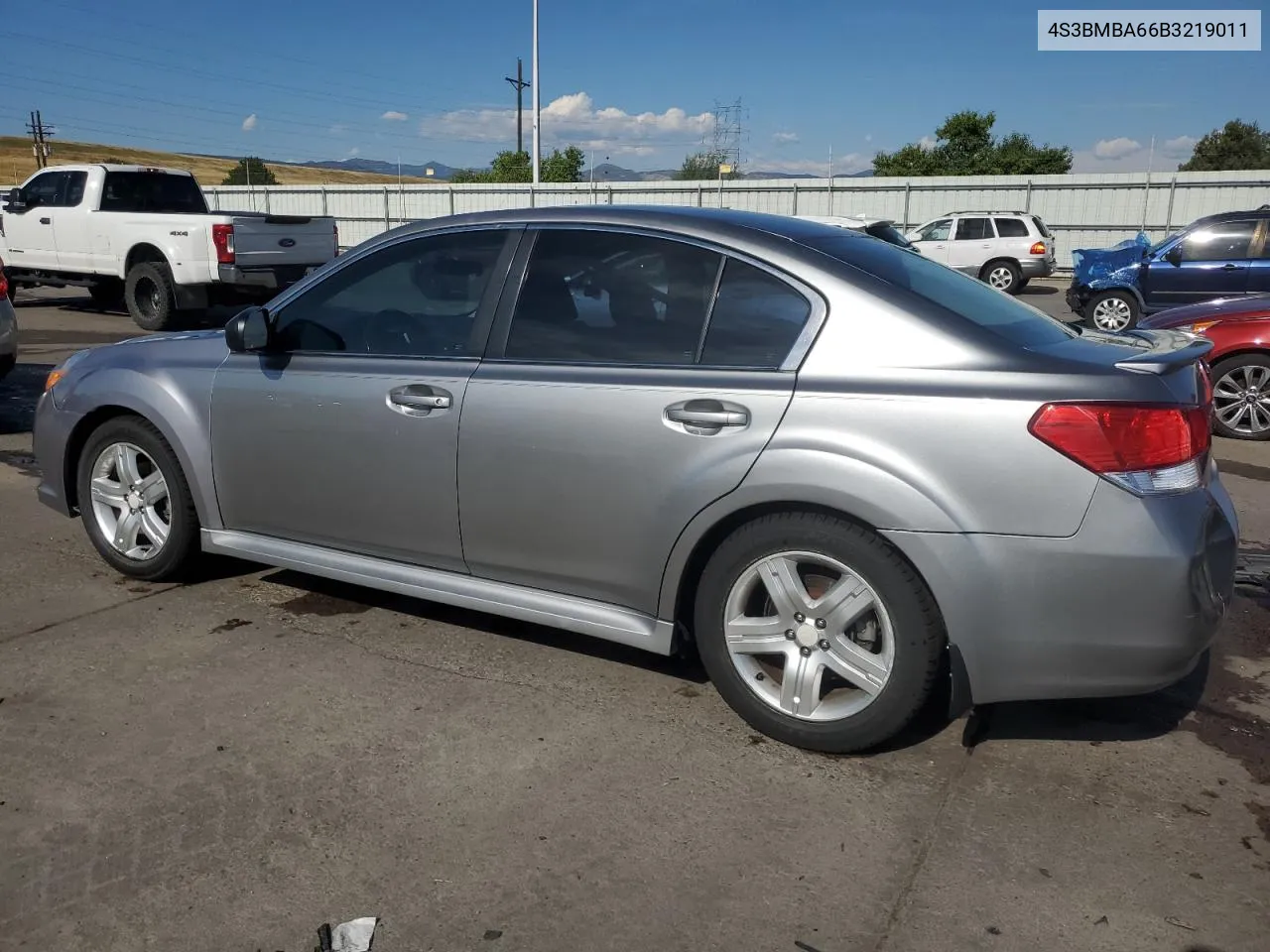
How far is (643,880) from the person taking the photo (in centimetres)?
269

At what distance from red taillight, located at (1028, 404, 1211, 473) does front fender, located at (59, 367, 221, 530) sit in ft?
10.5

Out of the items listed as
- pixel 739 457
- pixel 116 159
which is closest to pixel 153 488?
pixel 739 457

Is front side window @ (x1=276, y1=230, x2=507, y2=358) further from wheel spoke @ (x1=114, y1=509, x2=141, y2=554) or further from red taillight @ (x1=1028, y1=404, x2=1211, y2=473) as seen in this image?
red taillight @ (x1=1028, y1=404, x2=1211, y2=473)

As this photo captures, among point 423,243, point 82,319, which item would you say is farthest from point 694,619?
point 82,319

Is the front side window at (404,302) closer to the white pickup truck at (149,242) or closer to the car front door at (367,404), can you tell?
the car front door at (367,404)

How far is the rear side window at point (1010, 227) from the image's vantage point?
2322cm

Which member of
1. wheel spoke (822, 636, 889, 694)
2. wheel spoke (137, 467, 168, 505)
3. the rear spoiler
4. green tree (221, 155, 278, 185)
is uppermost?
green tree (221, 155, 278, 185)

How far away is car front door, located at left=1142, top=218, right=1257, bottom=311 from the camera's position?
14.0m

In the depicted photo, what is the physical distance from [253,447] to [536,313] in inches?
52.7

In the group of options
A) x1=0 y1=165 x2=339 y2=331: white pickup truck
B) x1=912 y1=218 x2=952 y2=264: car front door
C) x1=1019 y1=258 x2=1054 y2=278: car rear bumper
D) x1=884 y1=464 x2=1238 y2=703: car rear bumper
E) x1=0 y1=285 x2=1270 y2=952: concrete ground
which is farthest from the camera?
x1=912 y1=218 x2=952 y2=264: car front door

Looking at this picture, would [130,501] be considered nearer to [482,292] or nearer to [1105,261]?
[482,292]

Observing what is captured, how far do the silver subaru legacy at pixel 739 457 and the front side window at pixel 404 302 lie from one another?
13 millimetres

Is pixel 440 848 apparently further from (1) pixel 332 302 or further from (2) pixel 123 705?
(1) pixel 332 302

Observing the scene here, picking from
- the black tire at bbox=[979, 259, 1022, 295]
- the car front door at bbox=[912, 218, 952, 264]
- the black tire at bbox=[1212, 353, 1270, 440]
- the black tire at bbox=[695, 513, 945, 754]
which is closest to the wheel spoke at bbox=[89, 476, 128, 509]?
the black tire at bbox=[695, 513, 945, 754]
